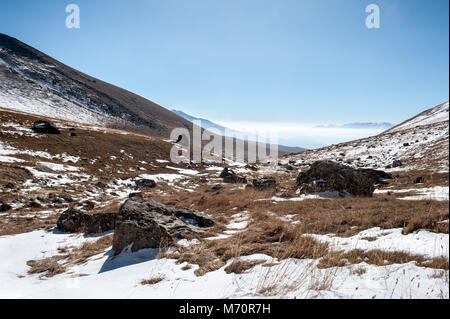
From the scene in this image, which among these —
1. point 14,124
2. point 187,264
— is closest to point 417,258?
point 187,264

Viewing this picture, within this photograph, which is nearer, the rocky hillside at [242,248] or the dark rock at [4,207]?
the rocky hillside at [242,248]

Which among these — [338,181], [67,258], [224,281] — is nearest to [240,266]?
[224,281]

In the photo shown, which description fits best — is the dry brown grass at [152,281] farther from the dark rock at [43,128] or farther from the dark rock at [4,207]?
the dark rock at [43,128]

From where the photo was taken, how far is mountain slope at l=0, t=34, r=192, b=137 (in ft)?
270

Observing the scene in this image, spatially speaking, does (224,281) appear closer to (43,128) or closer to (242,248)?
(242,248)

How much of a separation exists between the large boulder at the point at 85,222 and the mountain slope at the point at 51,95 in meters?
87.3

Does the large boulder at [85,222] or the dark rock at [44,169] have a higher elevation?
the dark rock at [44,169]

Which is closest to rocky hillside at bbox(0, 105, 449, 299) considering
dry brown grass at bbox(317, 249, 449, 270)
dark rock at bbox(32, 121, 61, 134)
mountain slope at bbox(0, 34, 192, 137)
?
dry brown grass at bbox(317, 249, 449, 270)

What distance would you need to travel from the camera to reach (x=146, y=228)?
241 inches

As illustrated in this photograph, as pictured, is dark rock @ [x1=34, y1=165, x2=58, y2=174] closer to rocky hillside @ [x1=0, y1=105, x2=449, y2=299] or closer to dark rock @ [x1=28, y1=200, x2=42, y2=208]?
dark rock @ [x1=28, y1=200, x2=42, y2=208]

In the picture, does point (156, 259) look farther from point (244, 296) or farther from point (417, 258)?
point (417, 258)

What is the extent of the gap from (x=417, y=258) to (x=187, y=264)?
4191 millimetres

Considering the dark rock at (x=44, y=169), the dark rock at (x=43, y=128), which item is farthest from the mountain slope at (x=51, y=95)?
the dark rock at (x=44, y=169)

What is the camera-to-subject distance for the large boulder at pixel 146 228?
19.6 feet
